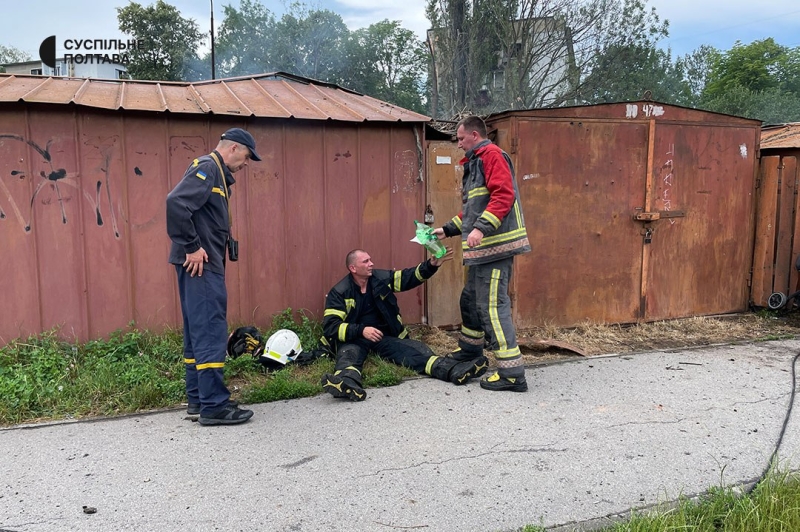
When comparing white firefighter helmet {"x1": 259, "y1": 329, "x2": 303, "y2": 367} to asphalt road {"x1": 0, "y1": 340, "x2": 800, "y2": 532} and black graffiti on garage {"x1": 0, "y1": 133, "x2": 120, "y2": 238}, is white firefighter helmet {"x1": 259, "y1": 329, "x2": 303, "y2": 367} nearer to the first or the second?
asphalt road {"x1": 0, "y1": 340, "x2": 800, "y2": 532}

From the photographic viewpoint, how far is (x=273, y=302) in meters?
5.36

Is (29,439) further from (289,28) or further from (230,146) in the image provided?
(289,28)

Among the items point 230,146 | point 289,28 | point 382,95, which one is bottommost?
point 230,146

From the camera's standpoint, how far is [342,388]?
4.04 m

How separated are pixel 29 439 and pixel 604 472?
341 cm

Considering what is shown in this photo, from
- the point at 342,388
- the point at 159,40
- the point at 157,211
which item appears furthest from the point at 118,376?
the point at 159,40

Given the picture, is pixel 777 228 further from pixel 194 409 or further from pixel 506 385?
pixel 194 409

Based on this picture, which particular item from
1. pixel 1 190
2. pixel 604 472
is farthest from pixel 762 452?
pixel 1 190

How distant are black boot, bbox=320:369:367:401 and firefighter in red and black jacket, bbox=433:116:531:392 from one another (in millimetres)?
1003

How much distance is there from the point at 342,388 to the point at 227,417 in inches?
31.5

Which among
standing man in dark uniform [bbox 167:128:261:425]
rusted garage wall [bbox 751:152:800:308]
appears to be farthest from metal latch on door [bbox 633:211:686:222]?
A: standing man in dark uniform [bbox 167:128:261:425]

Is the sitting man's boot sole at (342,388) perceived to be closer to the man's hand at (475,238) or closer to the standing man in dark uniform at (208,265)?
the standing man in dark uniform at (208,265)

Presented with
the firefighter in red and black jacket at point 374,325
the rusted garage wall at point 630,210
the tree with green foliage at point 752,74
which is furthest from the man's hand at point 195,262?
the tree with green foliage at point 752,74

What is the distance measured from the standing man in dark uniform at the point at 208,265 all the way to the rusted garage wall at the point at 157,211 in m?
1.43
